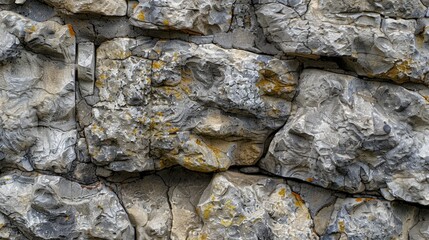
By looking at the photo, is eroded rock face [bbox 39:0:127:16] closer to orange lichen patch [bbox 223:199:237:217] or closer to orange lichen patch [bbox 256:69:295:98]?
orange lichen patch [bbox 256:69:295:98]

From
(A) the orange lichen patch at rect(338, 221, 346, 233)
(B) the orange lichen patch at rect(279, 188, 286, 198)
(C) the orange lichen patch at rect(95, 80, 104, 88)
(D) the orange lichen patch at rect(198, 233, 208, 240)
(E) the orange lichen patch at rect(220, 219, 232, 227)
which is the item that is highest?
(C) the orange lichen patch at rect(95, 80, 104, 88)

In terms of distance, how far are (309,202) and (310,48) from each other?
0.67 metres

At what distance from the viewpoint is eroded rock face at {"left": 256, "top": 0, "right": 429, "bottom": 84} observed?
207 cm

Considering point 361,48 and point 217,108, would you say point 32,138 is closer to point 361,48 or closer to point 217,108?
point 217,108

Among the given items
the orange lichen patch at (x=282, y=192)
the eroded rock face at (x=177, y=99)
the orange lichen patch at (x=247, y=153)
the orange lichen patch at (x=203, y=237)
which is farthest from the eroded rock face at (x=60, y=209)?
the orange lichen patch at (x=282, y=192)

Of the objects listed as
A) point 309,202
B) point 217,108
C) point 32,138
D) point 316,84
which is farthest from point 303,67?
point 32,138

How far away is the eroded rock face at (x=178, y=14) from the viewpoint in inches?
82.0

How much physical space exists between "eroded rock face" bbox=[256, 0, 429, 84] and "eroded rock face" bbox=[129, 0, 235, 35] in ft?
0.81

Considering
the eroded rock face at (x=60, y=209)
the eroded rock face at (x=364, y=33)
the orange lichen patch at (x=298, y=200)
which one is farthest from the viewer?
the orange lichen patch at (x=298, y=200)

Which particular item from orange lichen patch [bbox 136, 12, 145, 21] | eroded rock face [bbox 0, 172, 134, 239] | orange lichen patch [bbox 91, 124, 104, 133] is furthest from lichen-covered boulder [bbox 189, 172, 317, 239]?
orange lichen patch [bbox 136, 12, 145, 21]

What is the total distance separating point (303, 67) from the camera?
7.36 ft

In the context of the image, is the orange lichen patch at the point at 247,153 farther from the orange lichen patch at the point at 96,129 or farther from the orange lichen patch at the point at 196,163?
the orange lichen patch at the point at 96,129

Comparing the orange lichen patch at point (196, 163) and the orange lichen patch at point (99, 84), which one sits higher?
the orange lichen patch at point (99, 84)

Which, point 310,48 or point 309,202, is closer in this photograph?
point 310,48
